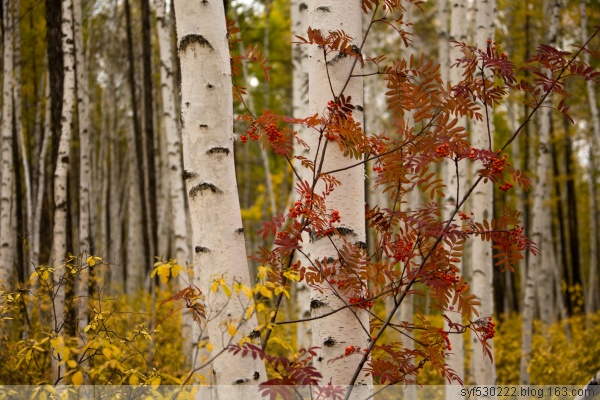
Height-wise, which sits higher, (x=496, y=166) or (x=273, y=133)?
(x=273, y=133)

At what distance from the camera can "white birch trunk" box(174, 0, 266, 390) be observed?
2.05m

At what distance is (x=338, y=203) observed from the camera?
2.31m

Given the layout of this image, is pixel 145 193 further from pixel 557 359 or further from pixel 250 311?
pixel 250 311

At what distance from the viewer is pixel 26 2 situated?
34.0 feet

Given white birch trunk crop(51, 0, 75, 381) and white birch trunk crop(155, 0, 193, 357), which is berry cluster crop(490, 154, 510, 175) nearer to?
white birch trunk crop(51, 0, 75, 381)

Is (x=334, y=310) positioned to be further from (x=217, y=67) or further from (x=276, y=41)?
(x=276, y=41)

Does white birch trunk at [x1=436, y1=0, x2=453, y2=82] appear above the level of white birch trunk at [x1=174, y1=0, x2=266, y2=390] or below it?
above

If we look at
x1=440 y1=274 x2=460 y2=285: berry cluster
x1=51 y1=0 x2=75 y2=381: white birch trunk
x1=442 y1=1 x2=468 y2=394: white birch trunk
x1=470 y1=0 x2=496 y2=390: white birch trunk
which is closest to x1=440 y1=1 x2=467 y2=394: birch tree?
x1=442 y1=1 x2=468 y2=394: white birch trunk

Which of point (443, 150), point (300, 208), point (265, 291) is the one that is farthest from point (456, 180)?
point (265, 291)

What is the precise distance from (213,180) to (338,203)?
0.54 metres

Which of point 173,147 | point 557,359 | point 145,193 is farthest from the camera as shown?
point 145,193

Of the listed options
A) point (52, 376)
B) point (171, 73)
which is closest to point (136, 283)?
point (171, 73)

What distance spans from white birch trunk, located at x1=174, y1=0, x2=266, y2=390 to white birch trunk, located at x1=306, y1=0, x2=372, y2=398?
0.96 feet

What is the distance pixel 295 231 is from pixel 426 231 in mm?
546
